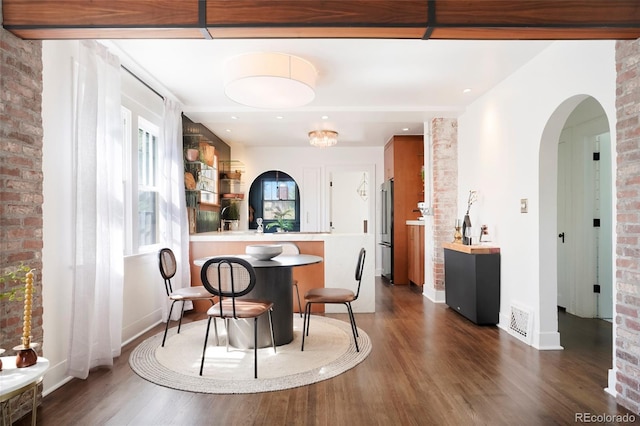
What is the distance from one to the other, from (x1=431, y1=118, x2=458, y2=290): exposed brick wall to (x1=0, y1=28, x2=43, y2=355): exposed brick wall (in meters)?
4.37

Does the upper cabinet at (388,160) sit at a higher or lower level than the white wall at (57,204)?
higher

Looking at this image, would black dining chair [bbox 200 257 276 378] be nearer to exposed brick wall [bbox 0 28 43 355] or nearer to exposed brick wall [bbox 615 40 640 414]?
exposed brick wall [bbox 0 28 43 355]

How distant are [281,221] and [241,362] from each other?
4801 millimetres

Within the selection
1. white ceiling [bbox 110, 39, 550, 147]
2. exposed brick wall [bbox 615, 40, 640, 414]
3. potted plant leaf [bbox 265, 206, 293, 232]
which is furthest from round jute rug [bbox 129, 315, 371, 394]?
potted plant leaf [bbox 265, 206, 293, 232]

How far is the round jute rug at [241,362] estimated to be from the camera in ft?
8.52

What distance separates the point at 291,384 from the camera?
256 centimetres

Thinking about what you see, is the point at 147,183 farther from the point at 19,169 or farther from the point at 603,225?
the point at 603,225

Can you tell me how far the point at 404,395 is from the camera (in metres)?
2.43

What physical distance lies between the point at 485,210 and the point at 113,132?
3843 millimetres

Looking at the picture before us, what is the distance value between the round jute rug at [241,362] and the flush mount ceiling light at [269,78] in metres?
2.25

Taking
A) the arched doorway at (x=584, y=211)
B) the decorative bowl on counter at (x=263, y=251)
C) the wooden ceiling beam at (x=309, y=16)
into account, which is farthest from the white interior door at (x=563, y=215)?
the decorative bowl on counter at (x=263, y=251)

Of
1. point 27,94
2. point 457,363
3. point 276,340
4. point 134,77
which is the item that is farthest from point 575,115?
point 27,94

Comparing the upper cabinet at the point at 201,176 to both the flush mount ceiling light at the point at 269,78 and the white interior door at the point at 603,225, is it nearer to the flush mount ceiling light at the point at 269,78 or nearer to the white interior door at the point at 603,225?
the flush mount ceiling light at the point at 269,78

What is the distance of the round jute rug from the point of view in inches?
102
